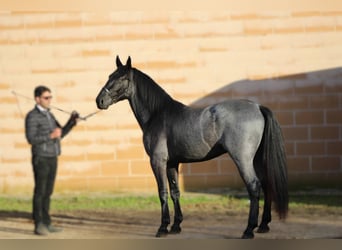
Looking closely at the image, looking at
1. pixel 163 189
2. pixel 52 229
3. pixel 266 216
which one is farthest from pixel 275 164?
pixel 52 229

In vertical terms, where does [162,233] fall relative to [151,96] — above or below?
below

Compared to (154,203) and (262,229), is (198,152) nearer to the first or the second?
(262,229)

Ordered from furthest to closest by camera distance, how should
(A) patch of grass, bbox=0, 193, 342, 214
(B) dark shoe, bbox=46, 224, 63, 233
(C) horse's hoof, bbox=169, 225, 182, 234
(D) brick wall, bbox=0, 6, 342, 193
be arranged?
(D) brick wall, bbox=0, 6, 342, 193 → (A) patch of grass, bbox=0, 193, 342, 214 → (B) dark shoe, bbox=46, 224, 63, 233 → (C) horse's hoof, bbox=169, 225, 182, 234

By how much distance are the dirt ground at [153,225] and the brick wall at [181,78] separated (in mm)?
1509

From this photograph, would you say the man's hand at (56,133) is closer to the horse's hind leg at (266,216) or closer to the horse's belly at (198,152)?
the horse's belly at (198,152)

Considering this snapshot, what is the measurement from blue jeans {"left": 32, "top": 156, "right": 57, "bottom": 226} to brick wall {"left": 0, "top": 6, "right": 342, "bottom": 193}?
3.20 metres

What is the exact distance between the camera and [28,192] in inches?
433

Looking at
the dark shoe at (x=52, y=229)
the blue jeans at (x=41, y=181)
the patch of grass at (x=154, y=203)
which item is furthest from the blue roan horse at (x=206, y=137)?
the patch of grass at (x=154, y=203)

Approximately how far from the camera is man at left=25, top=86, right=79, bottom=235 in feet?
24.6

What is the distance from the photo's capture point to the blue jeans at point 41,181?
7.56 metres

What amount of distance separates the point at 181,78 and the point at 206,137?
359 cm

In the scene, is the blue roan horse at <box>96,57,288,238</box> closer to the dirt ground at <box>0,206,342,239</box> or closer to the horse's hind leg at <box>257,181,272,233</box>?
the horse's hind leg at <box>257,181,272,233</box>

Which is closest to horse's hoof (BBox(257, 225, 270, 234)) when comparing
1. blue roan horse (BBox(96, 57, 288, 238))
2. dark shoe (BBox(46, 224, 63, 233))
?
blue roan horse (BBox(96, 57, 288, 238))

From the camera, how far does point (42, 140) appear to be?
7.48 metres
